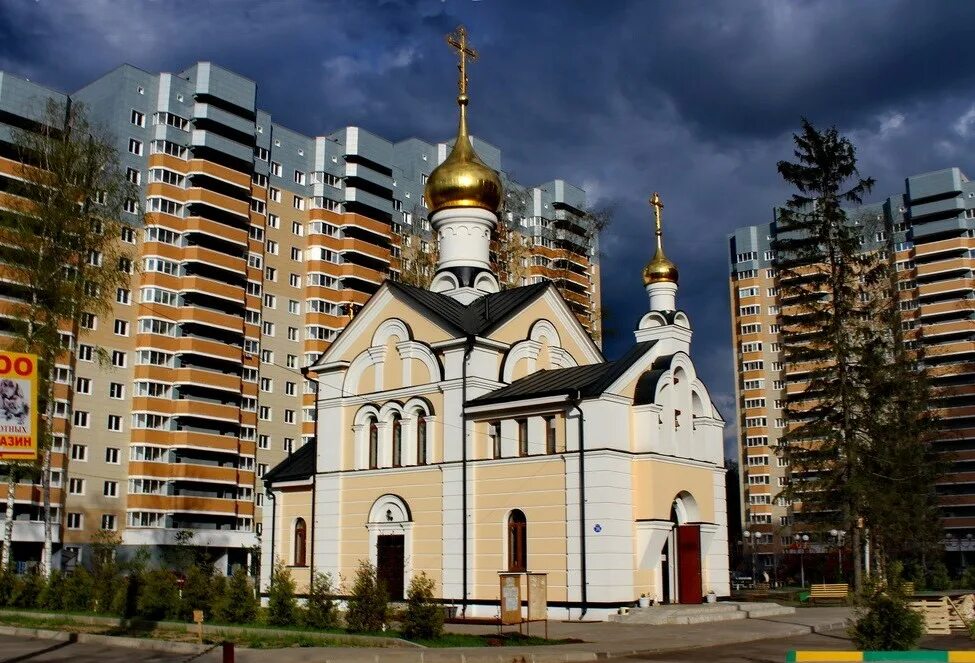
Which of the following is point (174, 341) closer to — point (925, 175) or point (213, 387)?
point (213, 387)

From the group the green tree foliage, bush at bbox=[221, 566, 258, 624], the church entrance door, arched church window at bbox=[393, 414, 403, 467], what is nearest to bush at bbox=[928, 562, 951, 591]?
the church entrance door

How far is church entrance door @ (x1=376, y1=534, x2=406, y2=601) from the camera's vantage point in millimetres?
25703

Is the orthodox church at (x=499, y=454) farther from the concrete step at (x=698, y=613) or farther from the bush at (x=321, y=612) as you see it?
the bush at (x=321, y=612)

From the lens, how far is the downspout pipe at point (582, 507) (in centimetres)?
2241

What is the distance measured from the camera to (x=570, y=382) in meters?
24.6

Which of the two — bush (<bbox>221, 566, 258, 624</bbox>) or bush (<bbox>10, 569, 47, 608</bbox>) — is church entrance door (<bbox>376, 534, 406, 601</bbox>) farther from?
bush (<bbox>10, 569, 47, 608</bbox>)

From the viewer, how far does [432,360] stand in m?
26.1

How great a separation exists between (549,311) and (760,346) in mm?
55134

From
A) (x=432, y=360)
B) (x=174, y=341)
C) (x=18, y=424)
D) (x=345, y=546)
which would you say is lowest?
(x=345, y=546)

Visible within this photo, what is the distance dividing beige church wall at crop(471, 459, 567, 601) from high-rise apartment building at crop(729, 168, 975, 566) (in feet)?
146

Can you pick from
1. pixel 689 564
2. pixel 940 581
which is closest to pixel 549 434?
pixel 689 564

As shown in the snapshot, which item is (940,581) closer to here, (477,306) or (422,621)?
(477,306)

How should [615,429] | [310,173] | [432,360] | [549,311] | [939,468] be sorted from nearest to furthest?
[615,429], [432,360], [549,311], [939,468], [310,173]

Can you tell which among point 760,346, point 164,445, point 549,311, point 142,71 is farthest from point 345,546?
point 760,346
